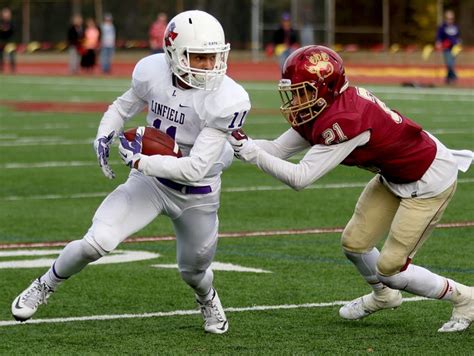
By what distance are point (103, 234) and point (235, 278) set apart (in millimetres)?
1997

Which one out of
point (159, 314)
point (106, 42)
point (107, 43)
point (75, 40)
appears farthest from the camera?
point (75, 40)

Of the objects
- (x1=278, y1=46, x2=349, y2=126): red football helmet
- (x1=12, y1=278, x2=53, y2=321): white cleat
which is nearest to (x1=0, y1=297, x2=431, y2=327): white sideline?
(x1=12, y1=278, x2=53, y2=321): white cleat

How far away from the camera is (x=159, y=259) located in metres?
8.98

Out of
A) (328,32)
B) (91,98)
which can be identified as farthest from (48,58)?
(91,98)

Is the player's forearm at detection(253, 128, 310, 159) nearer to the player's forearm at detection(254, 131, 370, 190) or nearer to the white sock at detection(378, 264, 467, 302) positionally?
the player's forearm at detection(254, 131, 370, 190)

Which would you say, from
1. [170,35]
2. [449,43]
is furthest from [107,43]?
[170,35]

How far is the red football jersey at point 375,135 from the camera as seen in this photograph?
20.7 ft

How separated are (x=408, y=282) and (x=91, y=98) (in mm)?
19920

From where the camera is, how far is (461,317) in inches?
Answer: 261

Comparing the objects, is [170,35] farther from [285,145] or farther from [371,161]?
[371,161]

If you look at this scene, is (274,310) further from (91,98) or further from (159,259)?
(91,98)

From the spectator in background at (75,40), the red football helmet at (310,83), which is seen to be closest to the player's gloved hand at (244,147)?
the red football helmet at (310,83)

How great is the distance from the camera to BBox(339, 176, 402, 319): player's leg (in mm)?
6777

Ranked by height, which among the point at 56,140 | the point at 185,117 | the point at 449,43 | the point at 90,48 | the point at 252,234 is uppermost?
the point at 185,117
